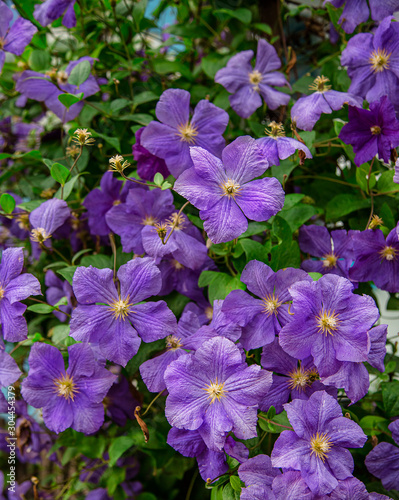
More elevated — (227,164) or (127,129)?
(227,164)

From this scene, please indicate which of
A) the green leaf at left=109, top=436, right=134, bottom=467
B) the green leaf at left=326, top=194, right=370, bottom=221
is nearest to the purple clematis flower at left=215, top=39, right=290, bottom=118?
the green leaf at left=326, top=194, right=370, bottom=221

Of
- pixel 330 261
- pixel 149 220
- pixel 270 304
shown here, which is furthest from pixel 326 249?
pixel 149 220

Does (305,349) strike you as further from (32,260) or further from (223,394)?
(32,260)

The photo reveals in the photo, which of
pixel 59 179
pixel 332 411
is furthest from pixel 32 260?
pixel 332 411

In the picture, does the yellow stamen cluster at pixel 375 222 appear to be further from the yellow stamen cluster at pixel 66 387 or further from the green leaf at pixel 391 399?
the yellow stamen cluster at pixel 66 387

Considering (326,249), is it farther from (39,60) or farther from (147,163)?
(39,60)

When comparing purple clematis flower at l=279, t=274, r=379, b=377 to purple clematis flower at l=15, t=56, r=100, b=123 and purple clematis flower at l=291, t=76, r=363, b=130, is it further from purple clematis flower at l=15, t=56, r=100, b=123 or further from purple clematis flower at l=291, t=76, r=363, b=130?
purple clematis flower at l=15, t=56, r=100, b=123
